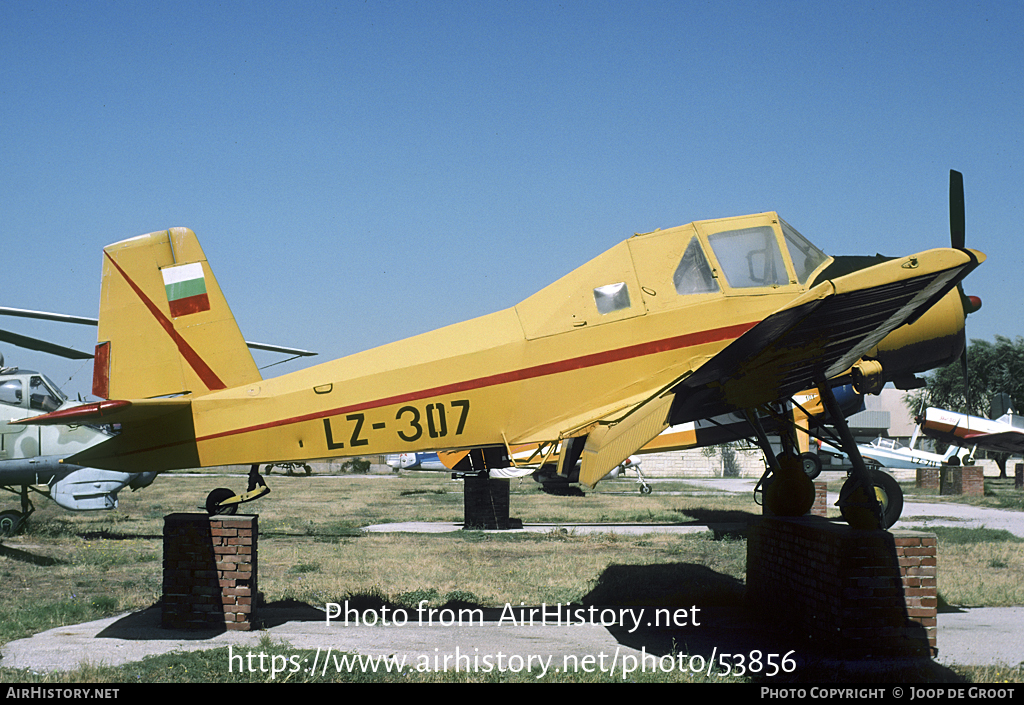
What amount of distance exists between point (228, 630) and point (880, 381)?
773cm

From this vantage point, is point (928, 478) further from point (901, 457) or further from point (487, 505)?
point (487, 505)

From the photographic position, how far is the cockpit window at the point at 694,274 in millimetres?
7500

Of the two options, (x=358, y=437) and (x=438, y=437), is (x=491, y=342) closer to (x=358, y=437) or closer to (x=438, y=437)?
(x=438, y=437)

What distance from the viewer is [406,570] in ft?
40.4

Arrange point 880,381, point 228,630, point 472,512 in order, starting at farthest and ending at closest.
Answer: point 472,512 < point 880,381 < point 228,630

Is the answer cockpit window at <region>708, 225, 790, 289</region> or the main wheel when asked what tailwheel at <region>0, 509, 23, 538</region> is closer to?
the main wheel

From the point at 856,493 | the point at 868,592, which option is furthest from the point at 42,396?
the point at 868,592

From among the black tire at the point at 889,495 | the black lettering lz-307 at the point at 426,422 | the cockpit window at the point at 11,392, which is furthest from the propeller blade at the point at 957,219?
the cockpit window at the point at 11,392

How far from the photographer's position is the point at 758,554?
9109mm

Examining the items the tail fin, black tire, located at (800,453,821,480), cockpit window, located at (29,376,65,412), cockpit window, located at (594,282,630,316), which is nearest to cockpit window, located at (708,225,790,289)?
cockpit window, located at (594,282,630,316)

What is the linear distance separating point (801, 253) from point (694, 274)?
114 centimetres

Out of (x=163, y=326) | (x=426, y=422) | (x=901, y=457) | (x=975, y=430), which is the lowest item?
(x=901, y=457)
